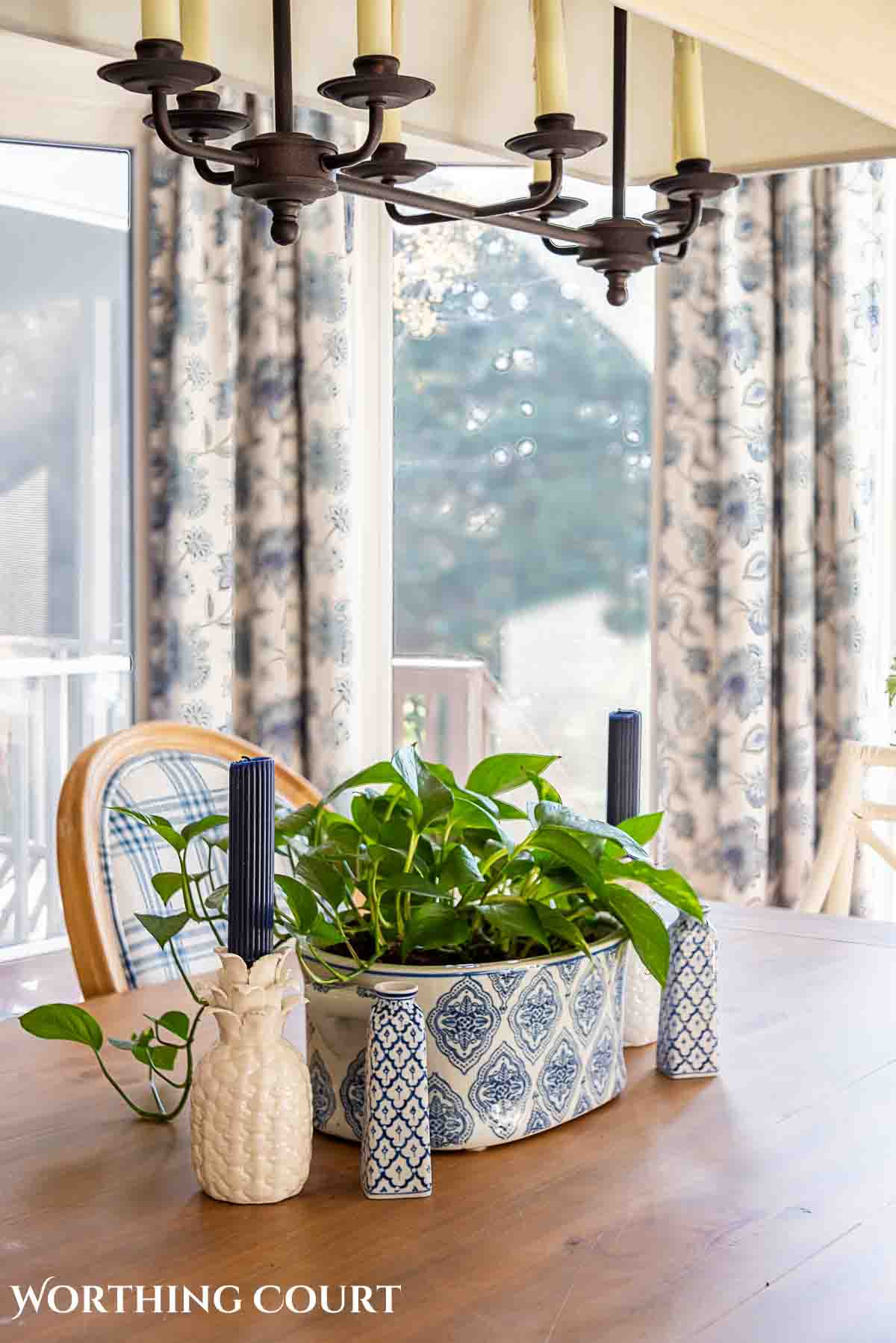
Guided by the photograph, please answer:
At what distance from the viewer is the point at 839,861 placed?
8.14ft

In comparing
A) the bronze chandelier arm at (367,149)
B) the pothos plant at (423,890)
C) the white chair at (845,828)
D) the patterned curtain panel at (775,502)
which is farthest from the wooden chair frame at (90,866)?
the patterned curtain panel at (775,502)

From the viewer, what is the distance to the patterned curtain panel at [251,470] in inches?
127

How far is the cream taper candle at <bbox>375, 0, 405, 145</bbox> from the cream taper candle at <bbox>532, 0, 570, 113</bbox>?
0.12 m

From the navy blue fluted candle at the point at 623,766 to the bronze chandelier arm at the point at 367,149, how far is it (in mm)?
545

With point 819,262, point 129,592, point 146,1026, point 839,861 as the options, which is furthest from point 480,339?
point 146,1026

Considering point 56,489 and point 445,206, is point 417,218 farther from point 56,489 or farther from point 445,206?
point 56,489

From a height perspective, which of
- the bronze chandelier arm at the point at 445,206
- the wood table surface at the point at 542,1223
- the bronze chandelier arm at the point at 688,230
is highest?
the bronze chandelier arm at the point at 688,230

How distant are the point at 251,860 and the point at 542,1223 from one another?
31 cm

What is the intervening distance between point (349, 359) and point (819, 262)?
107 cm

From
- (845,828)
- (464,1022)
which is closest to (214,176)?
(464,1022)

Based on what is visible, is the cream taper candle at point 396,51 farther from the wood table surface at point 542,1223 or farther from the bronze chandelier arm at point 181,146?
the wood table surface at point 542,1223

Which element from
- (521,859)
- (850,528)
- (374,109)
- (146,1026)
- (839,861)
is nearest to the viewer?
(374,109)

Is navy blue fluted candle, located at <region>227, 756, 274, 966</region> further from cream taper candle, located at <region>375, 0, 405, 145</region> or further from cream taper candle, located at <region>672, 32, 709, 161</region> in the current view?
cream taper candle, located at <region>672, 32, 709, 161</region>

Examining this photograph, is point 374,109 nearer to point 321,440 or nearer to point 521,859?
point 521,859
